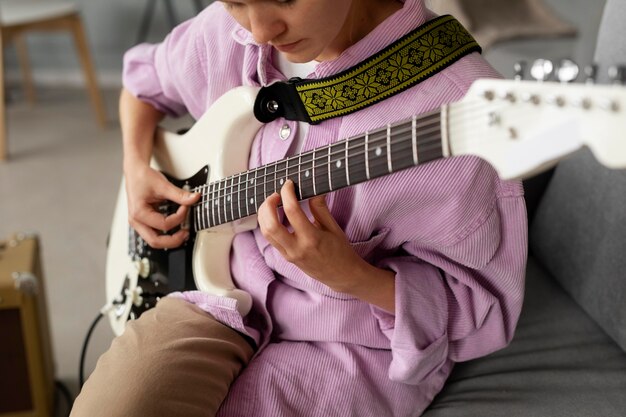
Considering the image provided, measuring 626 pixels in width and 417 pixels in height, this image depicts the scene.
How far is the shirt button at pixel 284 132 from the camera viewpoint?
98cm

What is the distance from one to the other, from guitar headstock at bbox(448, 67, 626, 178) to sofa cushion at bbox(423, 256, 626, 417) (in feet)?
1.46

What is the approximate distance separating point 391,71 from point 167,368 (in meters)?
0.43

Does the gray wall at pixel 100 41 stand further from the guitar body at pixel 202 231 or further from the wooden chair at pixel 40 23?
the guitar body at pixel 202 231

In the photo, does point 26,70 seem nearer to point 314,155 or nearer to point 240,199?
point 240,199

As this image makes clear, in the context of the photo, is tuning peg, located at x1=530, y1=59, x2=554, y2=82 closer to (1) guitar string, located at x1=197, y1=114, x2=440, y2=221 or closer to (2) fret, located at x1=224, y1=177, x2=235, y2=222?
(1) guitar string, located at x1=197, y1=114, x2=440, y2=221

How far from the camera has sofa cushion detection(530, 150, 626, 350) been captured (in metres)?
1.07

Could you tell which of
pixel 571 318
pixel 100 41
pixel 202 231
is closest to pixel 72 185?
pixel 100 41

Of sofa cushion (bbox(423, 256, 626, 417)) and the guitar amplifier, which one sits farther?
the guitar amplifier

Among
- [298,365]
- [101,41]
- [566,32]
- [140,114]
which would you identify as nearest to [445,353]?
[298,365]

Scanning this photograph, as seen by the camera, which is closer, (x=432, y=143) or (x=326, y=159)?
(x=432, y=143)

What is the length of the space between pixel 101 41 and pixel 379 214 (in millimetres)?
2837

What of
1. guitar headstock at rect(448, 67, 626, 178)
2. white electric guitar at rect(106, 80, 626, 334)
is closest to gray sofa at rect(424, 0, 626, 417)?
white electric guitar at rect(106, 80, 626, 334)

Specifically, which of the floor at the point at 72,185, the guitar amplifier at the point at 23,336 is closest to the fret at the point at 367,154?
the guitar amplifier at the point at 23,336

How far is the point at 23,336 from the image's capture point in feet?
4.37
